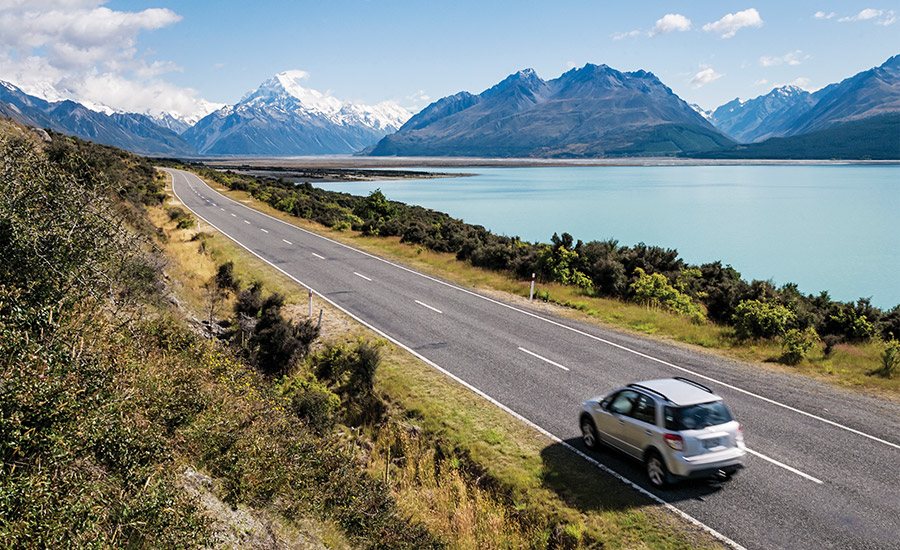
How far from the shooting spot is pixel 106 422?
581 centimetres

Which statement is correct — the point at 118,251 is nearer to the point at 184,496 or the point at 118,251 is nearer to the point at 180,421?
the point at 180,421

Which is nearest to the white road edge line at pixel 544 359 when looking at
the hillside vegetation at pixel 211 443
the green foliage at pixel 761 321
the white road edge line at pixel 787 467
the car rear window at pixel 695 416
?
the hillside vegetation at pixel 211 443

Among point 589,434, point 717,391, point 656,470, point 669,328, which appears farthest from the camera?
point 669,328

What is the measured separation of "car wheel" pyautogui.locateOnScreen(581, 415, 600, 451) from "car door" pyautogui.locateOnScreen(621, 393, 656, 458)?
0.72 metres

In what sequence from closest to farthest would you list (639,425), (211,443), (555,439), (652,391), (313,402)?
1. (211,443)
2. (639,425)
3. (652,391)
4. (555,439)
5. (313,402)

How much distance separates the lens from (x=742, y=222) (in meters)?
75.4

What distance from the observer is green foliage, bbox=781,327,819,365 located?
14977 millimetres

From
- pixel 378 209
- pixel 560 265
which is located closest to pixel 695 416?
pixel 560 265

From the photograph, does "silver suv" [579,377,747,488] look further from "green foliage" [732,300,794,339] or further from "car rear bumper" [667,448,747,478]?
"green foliage" [732,300,794,339]

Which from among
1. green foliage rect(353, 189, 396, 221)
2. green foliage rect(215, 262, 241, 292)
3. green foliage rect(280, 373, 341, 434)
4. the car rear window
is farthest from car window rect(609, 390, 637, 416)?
green foliage rect(353, 189, 396, 221)

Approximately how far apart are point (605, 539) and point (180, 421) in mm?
7069

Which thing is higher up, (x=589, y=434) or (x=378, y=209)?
(x=378, y=209)

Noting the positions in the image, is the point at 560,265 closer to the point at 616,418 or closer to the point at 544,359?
the point at 544,359

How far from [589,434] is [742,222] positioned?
78.6m
